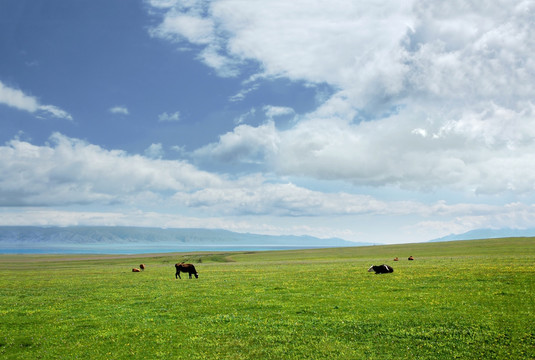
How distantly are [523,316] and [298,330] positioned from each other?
11.0 m

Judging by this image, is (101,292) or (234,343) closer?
(234,343)

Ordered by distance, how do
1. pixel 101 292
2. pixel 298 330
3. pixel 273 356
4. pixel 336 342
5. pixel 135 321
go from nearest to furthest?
pixel 273 356
pixel 336 342
pixel 298 330
pixel 135 321
pixel 101 292

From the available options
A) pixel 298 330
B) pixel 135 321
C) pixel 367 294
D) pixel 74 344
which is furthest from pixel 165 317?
pixel 367 294

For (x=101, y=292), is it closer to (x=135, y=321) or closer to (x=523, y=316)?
(x=135, y=321)

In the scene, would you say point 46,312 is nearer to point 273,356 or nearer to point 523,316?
point 273,356

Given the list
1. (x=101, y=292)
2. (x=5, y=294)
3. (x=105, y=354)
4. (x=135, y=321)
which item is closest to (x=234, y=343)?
(x=105, y=354)

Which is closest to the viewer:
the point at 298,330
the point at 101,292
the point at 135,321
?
the point at 298,330

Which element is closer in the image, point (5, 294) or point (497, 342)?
point (497, 342)

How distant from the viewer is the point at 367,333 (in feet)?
51.1

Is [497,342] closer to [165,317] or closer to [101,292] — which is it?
[165,317]

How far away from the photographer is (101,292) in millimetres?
31203

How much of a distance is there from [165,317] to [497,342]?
1675 cm

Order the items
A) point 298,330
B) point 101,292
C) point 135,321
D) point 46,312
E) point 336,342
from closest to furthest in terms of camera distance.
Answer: point 336,342 < point 298,330 < point 135,321 < point 46,312 < point 101,292

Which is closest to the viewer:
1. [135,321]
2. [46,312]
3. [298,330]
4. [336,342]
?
[336,342]
